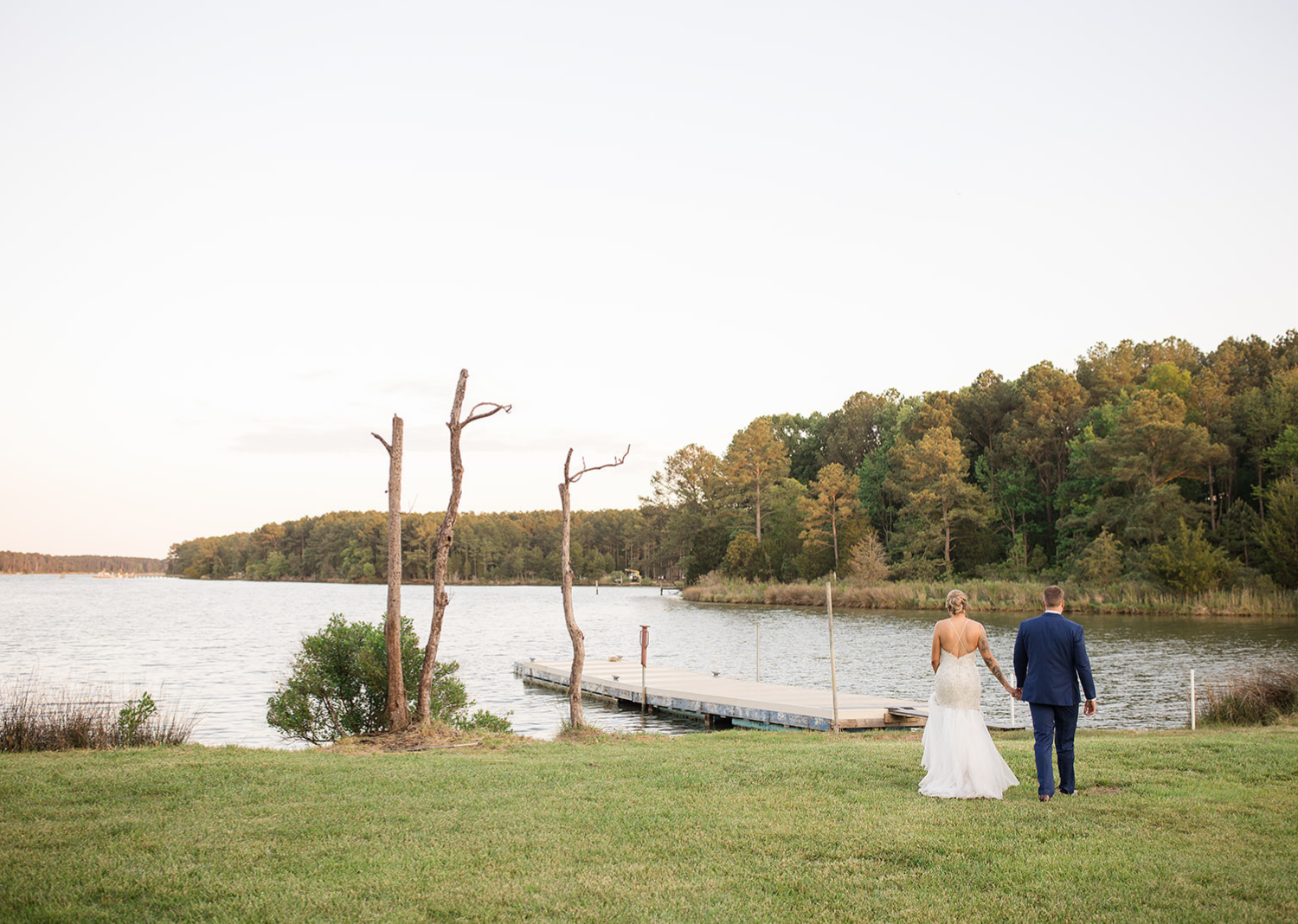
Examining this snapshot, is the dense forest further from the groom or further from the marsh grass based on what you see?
the groom

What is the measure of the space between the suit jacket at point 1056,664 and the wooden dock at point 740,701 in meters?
9.09

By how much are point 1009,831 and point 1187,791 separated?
231cm

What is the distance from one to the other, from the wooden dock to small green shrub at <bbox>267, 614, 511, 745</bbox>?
230 inches

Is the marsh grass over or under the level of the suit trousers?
under

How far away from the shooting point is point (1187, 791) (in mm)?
7609

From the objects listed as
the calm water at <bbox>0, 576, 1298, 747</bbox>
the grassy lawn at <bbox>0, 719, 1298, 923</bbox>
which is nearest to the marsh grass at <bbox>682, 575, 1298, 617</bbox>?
the calm water at <bbox>0, 576, 1298, 747</bbox>

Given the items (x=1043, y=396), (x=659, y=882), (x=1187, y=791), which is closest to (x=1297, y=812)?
(x=1187, y=791)

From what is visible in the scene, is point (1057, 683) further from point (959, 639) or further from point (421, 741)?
point (421, 741)

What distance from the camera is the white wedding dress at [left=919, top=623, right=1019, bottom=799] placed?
7.64 meters

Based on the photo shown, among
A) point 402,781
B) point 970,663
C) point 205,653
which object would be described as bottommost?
point 205,653

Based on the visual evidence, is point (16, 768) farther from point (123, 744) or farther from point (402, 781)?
point (402, 781)

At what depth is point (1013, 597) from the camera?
174 feet

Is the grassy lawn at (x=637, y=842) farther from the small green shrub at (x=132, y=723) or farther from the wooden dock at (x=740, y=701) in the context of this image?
the wooden dock at (x=740, y=701)

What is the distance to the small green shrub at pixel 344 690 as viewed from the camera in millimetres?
14094
